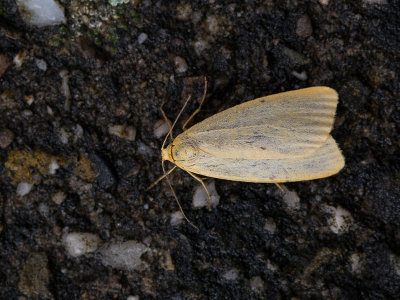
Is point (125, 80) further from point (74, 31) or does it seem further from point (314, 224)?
point (314, 224)

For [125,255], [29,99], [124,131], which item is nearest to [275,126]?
[124,131]

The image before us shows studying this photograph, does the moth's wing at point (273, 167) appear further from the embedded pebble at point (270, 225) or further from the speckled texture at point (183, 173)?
the embedded pebble at point (270, 225)

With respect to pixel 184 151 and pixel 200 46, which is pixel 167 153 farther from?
pixel 200 46

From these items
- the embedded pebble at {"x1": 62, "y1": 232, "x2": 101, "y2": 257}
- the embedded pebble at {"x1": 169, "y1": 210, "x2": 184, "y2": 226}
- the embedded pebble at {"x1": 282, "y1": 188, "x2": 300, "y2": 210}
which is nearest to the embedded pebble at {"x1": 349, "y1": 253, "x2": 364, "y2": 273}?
the embedded pebble at {"x1": 282, "y1": 188, "x2": 300, "y2": 210}

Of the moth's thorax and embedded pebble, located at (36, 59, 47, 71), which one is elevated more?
embedded pebble, located at (36, 59, 47, 71)

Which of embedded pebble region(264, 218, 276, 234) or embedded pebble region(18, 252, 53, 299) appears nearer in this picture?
embedded pebble region(264, 218, 276, 234)

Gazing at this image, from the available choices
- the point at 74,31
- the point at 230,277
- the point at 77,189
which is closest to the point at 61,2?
the point at 74,31

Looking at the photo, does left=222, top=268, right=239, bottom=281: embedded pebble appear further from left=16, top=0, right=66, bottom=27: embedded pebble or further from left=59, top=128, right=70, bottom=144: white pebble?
left=16, top=0, right=66, bottom=27: embedded pebble

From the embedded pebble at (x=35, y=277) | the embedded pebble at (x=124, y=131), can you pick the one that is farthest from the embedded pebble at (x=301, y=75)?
the embedded pebble at (x=35, y=277)
